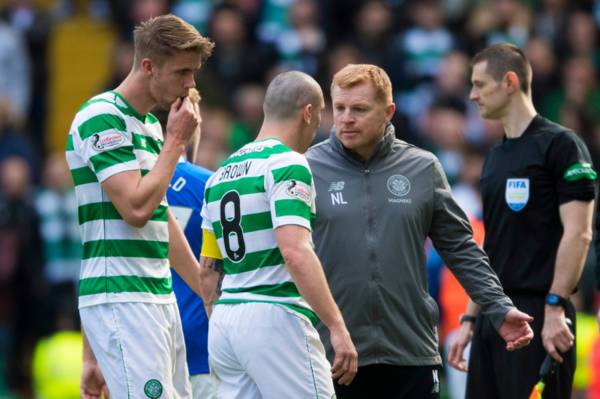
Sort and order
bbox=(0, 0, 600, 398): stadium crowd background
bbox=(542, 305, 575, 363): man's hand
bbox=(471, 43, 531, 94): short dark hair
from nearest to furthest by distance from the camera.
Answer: bbox=(542, 305, 575, 363): man's hand
bbox=(471, 43, 531, 94): short dark hair
bbox=(0, 0, 600, 398): stadium crowd background

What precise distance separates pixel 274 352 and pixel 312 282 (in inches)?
16.7

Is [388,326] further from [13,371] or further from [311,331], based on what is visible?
[13,371]

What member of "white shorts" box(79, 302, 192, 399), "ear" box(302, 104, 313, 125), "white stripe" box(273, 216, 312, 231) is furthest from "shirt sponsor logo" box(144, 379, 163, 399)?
"ear" box(302, 104, 313, 125)

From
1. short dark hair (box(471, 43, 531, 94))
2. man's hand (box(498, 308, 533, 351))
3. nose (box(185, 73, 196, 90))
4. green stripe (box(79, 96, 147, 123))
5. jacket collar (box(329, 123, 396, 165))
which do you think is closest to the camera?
green stripe (box(79, 96, 147, 123))

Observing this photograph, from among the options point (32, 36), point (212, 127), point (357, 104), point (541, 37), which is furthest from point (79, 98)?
point (357, 104)

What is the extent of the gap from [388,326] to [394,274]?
0.94ft

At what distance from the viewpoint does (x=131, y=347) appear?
6.68 m

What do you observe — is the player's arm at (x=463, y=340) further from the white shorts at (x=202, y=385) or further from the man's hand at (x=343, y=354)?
the man's hand at (x=343, y=354)

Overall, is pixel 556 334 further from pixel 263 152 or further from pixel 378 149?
pixel 263 152

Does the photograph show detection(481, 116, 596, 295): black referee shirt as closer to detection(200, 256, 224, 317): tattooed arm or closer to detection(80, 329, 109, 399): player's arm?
detection(200, 256, 224, 317): tattooed arm

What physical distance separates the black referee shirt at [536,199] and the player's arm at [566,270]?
0.12 meters

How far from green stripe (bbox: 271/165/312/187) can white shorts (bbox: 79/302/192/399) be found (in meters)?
0.90

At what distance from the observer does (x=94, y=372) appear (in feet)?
23.0

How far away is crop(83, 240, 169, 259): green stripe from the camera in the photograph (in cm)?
675
